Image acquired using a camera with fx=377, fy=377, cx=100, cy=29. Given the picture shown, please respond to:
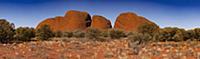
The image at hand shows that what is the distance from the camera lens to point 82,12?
327ft

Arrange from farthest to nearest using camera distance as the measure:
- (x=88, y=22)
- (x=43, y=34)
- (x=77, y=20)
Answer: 1. (x=88, y=22)
2. (x=77, y=20)
3. (x=43, y=34)

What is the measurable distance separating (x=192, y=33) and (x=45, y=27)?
1862cm

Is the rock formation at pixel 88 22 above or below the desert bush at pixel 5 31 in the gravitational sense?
above

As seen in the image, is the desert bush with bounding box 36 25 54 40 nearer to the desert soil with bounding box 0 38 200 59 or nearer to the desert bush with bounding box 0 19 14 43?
the desert bush with bounding box 0 19 14 43

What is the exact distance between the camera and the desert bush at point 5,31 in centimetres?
3876

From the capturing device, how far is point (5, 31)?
39750mm

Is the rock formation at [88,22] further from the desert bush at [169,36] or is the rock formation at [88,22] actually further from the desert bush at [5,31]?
the desert bush at [5,31]

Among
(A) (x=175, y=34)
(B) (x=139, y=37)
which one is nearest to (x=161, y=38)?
(A) (x=175, y=34)

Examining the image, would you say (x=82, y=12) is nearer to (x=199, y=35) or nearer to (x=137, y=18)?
(x=137, y=18)

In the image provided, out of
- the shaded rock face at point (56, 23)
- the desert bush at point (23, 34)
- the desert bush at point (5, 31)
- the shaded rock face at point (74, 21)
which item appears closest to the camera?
the desert bush at point (5, 31)

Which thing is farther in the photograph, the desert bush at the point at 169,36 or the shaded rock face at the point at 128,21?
the shaded rock face at the point at 128,21

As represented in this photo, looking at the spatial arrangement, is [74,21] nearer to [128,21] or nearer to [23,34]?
[128,21]

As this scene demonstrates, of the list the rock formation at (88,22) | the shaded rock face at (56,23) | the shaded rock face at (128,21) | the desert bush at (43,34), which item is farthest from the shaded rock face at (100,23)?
the desert bush at (43,34)

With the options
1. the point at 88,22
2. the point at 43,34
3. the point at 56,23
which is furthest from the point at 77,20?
the point at 43,34
